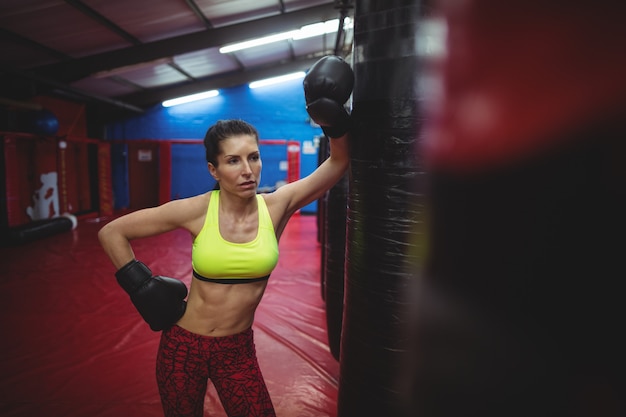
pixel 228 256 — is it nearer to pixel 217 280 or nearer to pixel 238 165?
pixel 217 280

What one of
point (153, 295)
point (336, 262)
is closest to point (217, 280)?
point (153, 295)

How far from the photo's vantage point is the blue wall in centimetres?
1131

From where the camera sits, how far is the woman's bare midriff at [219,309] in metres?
1.55

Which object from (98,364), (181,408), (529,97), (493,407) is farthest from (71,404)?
(529,97)

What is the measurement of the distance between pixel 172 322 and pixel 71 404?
1.48 meters

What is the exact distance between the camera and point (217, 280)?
1.55m

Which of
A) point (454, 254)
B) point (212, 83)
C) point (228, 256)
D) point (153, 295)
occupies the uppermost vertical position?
point (212, 83)

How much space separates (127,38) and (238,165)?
6.46 m

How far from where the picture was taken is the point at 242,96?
1137cm

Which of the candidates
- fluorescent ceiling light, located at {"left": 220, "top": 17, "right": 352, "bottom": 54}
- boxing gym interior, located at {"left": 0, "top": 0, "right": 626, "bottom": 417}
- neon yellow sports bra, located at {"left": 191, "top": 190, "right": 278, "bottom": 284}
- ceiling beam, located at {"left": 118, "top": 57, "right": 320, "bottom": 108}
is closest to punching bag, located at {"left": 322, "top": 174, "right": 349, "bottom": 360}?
boxing gym interior, located at {"left": 0, "top": 0, "right": 626, "bottom": 417}

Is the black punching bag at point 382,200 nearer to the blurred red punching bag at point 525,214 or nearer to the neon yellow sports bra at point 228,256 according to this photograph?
the neon yellow sports bra at point 228,256

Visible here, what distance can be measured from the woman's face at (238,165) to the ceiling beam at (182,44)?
6395mm

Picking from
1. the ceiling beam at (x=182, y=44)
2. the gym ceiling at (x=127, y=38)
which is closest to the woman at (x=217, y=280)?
the gym ceiling at (x=127, y=38)

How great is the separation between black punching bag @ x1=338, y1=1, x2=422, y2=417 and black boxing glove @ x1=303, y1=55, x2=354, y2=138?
4cm
